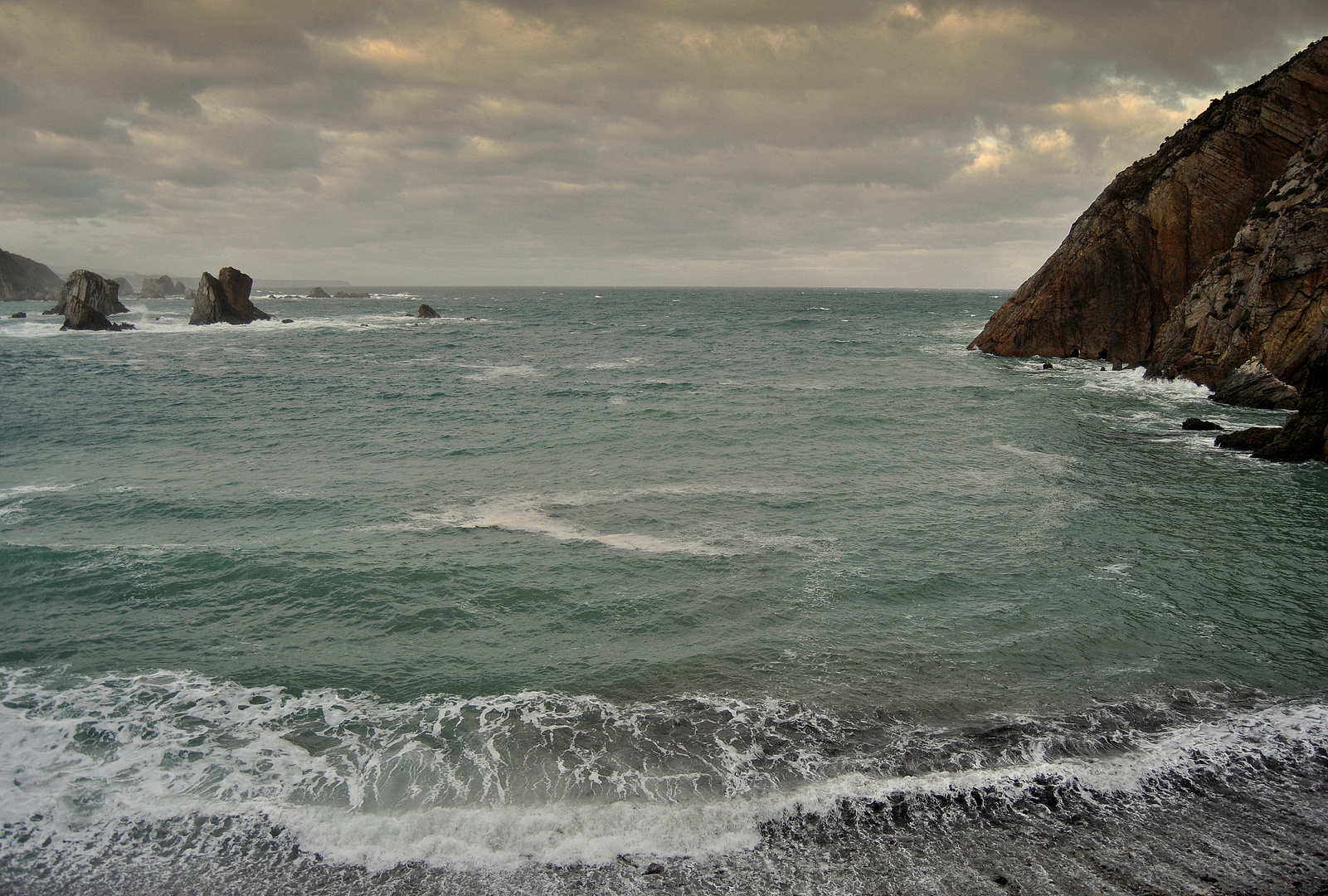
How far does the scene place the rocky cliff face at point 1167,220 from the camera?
143ft

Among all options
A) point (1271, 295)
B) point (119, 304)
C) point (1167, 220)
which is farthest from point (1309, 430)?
point (119, 304)

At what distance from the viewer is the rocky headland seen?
33688 millimetres

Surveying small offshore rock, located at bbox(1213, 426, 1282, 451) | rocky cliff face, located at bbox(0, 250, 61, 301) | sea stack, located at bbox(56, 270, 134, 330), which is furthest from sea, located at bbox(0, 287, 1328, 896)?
rocky cliff face, located at bbox(0, 250, 61, 301)

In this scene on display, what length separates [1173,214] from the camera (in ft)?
154

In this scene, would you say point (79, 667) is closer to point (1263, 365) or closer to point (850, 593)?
point (850, 593)

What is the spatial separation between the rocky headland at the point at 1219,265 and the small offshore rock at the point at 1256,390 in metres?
0.06

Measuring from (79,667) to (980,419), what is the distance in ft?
113

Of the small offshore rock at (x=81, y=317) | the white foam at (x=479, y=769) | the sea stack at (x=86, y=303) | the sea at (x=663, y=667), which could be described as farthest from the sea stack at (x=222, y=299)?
the white foam at (x=479, y=769)

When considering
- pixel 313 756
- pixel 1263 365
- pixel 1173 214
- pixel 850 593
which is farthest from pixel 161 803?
pixel 1173 214

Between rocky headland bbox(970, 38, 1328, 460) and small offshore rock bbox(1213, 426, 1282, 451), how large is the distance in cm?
126

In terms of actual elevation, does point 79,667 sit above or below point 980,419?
below

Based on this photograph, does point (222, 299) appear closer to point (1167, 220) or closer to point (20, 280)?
point (1167, 220)

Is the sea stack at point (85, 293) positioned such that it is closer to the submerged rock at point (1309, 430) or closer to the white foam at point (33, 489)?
the white foam at point (33, 489)

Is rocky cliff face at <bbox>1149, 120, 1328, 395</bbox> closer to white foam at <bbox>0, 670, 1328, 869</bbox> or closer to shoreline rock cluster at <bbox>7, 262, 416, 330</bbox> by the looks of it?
white foam at <bbox>0, 670, 1328, 869</bbox>
